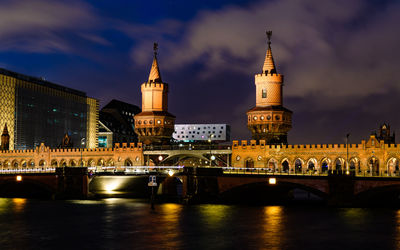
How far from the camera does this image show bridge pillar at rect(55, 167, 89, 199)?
89.4 m

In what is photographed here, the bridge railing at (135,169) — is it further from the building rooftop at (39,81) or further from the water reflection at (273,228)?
the building rooftop at (39,81)

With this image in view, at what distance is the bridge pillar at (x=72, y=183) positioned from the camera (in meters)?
89.4

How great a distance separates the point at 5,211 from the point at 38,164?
48.8 meters

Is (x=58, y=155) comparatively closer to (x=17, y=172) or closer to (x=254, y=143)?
(x=17, y=172)

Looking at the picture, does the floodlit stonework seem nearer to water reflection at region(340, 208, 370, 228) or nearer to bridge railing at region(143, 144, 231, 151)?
bridge railing at region(143, 144, 231, 151)

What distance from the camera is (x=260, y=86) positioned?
Result: 109 meters

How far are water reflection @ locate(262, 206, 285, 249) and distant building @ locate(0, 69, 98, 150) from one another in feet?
301

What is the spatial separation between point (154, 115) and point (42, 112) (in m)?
56.8

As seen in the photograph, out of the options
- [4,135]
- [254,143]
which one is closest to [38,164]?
[4,135]

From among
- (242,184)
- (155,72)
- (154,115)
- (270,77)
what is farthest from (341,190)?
(155,72)

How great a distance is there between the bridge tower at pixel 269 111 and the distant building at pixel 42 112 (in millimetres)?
68193

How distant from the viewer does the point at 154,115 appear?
115562 millimetres

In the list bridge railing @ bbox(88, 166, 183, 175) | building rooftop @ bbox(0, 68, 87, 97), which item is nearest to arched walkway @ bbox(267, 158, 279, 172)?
bridge railing @ bbox(88, 166, 183, 175)

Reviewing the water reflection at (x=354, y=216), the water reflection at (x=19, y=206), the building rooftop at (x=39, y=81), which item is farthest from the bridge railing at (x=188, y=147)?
the building rooftop at (x=39, y=81)
